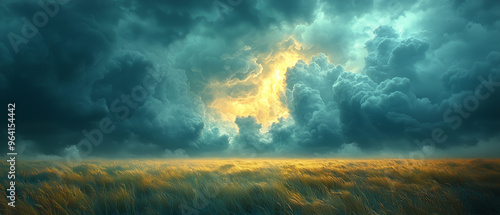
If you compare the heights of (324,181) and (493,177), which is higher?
(324,181)

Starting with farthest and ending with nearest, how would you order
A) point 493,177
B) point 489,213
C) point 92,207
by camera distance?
point 493,177 → point 92,207 → point 489,213

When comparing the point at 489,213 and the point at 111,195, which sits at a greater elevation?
the point at 111,195

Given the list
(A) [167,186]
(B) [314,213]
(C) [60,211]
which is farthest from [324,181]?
(C) [60,211]

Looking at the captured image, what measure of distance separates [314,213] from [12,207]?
6.96 m

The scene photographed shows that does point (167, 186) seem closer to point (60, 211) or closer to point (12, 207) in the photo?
point (60, 211)

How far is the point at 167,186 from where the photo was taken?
7.48 metres

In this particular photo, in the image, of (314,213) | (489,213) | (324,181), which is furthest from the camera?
(324,181)

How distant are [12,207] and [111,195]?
193 cm

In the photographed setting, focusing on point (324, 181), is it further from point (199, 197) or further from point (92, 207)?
point (92, 207)

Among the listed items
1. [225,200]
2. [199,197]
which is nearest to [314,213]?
[225,200]

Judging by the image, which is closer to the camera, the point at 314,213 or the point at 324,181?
the point at 314,213

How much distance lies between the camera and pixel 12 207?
186 inches

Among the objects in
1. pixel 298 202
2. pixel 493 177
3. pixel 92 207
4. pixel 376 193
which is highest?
pixel 92 207

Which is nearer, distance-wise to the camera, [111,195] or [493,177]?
[111,195]
